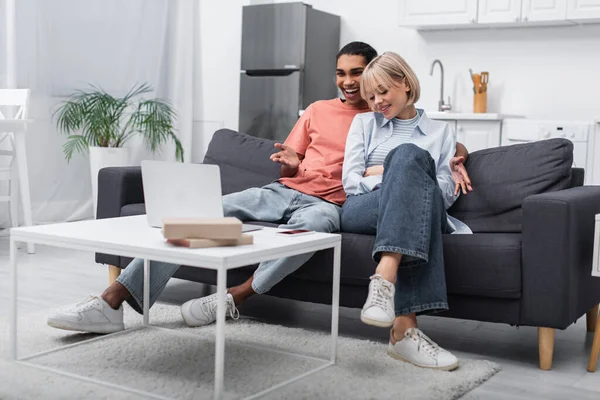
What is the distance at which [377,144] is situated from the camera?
2.82m

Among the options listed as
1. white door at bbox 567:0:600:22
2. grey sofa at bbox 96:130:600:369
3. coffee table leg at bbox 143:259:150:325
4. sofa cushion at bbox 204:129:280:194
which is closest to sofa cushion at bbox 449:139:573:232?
grey sofa at bbox 96:130:600:369

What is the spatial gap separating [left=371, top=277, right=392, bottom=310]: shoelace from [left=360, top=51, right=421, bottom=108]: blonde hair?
0.78 m

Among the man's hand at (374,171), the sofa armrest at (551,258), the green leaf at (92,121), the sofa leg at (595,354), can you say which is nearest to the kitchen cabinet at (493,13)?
the green leaf at (92,121)

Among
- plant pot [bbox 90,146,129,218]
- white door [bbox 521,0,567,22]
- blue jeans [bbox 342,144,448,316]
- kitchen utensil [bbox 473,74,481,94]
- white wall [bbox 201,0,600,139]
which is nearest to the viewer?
blue jeans [bbox 342,144,448,316]

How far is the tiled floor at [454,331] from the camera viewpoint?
7.38 feet

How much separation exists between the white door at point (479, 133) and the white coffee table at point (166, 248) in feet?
9.24

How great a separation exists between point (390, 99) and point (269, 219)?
605 mm

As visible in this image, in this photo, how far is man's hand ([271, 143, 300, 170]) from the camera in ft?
9.57

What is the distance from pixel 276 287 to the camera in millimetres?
2775

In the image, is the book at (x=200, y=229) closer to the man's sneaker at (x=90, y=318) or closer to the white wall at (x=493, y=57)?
the man's sneaker at (x=90, y=318)

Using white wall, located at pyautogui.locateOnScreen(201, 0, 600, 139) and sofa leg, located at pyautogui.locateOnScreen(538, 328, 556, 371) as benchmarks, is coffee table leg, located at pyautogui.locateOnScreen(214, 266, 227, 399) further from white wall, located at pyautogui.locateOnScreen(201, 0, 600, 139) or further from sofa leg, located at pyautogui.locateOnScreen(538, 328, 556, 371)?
white wall, located at pyautogui.locateOnScreen(201, 0, 600, 139)

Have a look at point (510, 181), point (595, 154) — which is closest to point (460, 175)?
point (510, 181)

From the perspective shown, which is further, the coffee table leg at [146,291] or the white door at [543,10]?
the white door at [543,10]

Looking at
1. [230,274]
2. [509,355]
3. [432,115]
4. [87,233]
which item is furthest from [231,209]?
[432,115]
